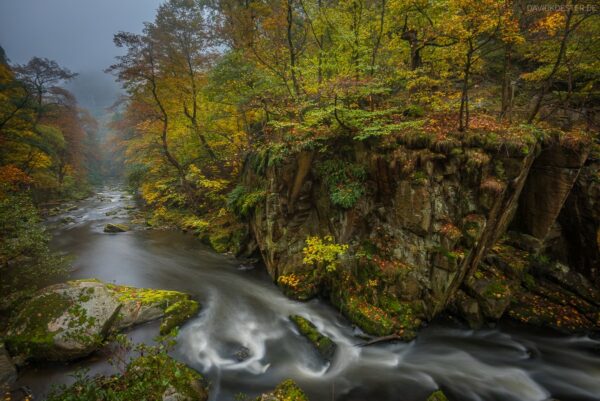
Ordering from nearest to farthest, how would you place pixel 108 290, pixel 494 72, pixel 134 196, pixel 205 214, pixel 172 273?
1. pixel 108 290
2. pixel 172 273
3. pixel 494 72
4. pixel 205 214
5. pixel 134 196

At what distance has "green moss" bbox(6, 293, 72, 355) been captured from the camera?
6219 millimetres

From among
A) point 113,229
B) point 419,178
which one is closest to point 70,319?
point 419,178

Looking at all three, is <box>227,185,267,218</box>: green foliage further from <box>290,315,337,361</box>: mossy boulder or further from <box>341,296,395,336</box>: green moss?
<box>341,296,395,336</box>: green moss

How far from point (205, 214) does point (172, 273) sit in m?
6.63

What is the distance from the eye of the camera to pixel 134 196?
32.9 m

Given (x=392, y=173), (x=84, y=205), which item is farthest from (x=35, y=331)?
(x=84, y=205)

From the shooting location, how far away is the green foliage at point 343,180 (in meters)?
9.13

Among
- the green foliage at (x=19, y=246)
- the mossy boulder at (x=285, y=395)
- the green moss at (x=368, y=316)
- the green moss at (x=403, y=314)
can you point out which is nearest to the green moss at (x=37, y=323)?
the green foliage at (x=19, y=246)

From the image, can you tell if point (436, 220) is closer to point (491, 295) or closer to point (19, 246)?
point (491, 295)

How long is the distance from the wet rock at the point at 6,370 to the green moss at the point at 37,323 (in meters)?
0.24

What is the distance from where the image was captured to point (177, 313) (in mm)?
8531

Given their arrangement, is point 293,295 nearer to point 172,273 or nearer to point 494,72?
point 172,273

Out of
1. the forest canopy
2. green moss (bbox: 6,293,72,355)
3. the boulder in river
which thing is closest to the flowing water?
green moss (bbox: 6,293,72,355)

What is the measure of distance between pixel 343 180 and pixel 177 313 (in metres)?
7.11
